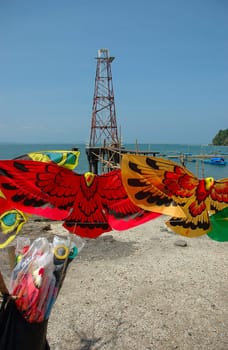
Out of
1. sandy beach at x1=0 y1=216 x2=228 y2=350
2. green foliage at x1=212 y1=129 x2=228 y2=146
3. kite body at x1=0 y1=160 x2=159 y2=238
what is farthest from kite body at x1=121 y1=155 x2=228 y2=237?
green foliage at x1=212 y1=129 x2=228 y2=146

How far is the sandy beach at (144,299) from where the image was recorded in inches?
153

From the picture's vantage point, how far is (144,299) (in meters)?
4.80

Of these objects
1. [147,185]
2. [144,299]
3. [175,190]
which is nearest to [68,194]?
[147,185]

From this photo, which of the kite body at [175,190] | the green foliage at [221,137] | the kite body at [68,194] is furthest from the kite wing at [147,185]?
the green foliage at [221,137]

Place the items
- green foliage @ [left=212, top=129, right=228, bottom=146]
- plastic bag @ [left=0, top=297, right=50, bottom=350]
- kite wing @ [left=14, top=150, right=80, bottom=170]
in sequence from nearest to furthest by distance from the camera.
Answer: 1. plastic bag @ [left=0, top=297, right=50, bottom=350]
2. kite wing @ [left=14, top=150, right=80, bottom=170]
3. green foliage @ [left=212, top=129, right=228, bottom=146]

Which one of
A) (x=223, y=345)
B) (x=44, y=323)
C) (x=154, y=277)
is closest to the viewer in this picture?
(x=44, y=323)

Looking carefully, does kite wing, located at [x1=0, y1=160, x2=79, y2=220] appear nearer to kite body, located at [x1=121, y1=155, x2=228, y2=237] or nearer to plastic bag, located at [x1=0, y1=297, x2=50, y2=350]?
kite body, located at [x1=121, y1=155, x2=228, y2=237]

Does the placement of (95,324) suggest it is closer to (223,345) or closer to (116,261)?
(223,345)

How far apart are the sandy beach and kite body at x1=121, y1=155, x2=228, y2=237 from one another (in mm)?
2307

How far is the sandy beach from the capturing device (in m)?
3.88

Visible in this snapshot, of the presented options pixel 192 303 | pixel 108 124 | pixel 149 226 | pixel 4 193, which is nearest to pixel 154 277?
pixel 192 303

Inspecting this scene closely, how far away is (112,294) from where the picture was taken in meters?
4.93

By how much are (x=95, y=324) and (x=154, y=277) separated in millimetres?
1822

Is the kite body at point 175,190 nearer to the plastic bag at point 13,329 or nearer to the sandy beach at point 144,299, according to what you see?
the plastic bag at point 13,329
